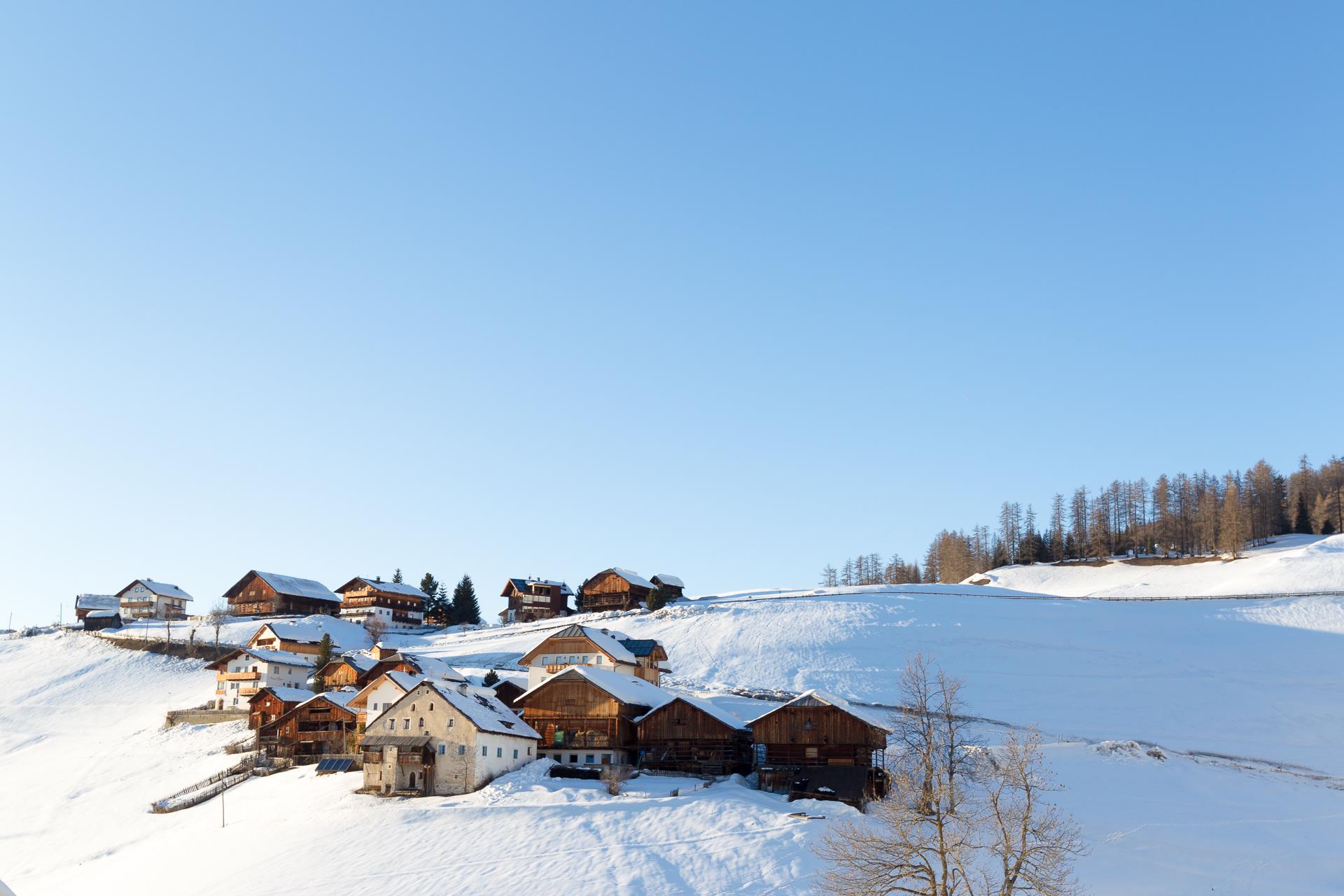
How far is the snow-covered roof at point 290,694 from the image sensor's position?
72.3 m

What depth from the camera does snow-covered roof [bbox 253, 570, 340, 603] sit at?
410 feet

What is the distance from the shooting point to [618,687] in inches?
2488

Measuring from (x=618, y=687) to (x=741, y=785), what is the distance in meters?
12.2

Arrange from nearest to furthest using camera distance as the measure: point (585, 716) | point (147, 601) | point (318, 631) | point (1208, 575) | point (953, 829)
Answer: point (953, 829)
point (585, 716)
point (318, 631)
point (1208, 575)
point (147, 601)

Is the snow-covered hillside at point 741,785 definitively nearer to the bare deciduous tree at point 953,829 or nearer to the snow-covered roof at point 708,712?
the bare deciduous tree at point 953,829

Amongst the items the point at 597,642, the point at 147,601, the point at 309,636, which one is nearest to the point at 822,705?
the point at 597,642

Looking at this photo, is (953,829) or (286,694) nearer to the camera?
(953,829)

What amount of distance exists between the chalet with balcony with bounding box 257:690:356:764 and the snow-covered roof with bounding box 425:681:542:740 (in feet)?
41.6

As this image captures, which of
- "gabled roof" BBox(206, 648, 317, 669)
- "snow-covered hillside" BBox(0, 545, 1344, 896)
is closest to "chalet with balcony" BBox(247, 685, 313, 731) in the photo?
"snow-covered hillside" BBox(0, 545, 1344, 896)

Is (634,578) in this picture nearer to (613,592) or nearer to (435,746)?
(613,592)

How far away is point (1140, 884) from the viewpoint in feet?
126

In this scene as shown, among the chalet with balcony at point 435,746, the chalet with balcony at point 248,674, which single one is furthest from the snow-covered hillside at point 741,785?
the chalet with balcony at point 248,674

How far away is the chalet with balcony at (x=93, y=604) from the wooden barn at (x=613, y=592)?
56353 mm

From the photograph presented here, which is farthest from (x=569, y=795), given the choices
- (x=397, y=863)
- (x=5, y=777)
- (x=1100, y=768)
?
(x=5, y=777)
